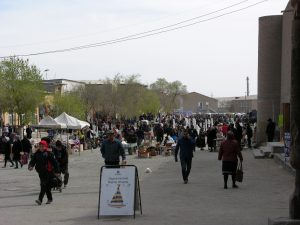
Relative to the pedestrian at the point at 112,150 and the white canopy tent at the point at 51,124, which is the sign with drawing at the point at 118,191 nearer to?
the pedestrian at the point at 112,150

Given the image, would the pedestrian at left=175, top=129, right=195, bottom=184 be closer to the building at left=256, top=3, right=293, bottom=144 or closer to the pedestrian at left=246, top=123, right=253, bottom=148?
→ the building at left=256, top=3, right=293, bottom=144

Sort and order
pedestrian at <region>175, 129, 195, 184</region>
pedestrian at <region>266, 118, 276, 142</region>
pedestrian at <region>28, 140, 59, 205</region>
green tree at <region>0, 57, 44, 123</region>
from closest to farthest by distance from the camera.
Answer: pedestrian at <region>28, 140, 59, 205</region> → pedestrian at <region>175, 129, 195, 184</region> → pedestrian at <region>266, 118, 276, 142</region> → green tree at <region>0, 57, 44, 123</region>

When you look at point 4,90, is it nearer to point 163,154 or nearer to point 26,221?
point 163,154

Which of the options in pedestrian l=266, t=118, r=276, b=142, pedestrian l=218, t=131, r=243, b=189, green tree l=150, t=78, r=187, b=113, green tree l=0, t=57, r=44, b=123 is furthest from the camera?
green tree l=150, t=78, r=187, b=113

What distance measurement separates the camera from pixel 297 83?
8023 mm

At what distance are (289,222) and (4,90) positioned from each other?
150ft

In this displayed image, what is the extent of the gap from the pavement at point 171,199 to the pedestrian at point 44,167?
1.30ft

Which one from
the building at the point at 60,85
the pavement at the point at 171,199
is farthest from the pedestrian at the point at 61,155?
the building at the point at 60,85

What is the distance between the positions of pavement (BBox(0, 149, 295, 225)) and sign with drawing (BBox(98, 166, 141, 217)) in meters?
0.17

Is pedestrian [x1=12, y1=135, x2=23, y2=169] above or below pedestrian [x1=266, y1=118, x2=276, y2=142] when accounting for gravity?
below

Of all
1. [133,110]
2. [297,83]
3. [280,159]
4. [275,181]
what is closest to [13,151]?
[280,159]

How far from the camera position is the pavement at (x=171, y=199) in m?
11.6

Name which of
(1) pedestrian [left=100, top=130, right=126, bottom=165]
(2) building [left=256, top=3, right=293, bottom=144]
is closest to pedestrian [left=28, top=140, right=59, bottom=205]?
(1) pedestrian [left=100, top=130, right=126, bottom=165]

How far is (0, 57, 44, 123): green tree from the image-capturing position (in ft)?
167
